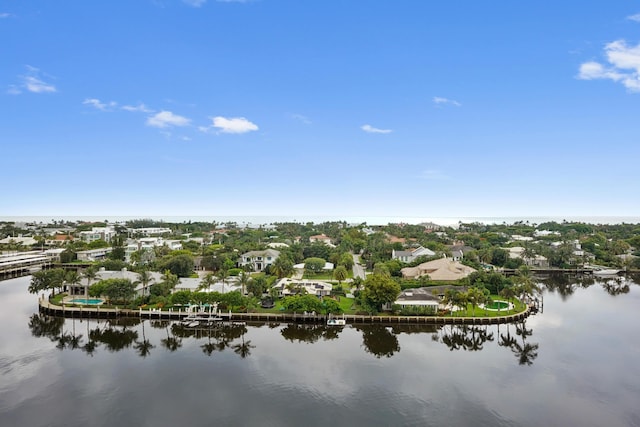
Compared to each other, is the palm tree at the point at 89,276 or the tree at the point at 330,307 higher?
the palm tree at the point at 89,276

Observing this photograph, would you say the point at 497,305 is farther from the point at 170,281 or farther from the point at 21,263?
the point at 21,263

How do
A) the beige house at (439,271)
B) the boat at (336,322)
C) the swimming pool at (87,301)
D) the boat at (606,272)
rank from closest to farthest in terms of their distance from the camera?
the boat at (336,322) → the swimming pool at (87,301) → the beige house at (439,271) → the boat at (606,272)

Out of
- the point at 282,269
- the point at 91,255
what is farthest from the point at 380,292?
the point at 91,255

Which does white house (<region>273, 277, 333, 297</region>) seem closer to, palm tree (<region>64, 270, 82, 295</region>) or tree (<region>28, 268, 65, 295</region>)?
palm tree (<region>64, 270, 82, 295</region>)

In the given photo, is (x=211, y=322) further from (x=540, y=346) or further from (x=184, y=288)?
(x=540, y=346)

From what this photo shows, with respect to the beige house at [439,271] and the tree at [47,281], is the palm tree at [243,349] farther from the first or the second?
the beige house at [439,271]

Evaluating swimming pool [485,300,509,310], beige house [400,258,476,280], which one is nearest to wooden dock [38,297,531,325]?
swimming pool [485,300,509,310]

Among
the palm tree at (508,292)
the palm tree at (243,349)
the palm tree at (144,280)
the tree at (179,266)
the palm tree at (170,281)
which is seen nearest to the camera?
the palm tree at (243,349)

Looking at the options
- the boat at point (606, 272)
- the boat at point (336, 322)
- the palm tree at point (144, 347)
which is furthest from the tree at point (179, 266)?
the boat at point (606, 272)
